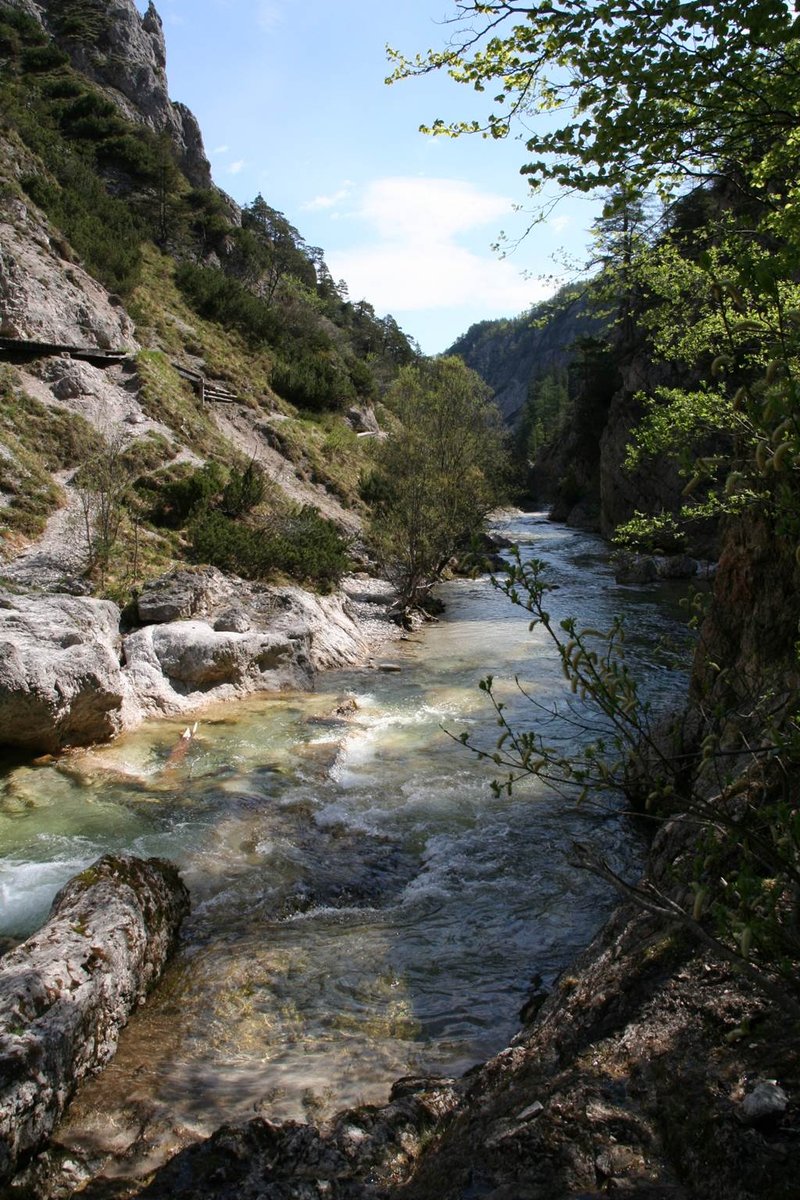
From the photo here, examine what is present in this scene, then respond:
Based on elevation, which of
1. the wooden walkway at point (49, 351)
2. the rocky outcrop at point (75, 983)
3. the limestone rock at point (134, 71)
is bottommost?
the rocky outcrop at point (75, 983)

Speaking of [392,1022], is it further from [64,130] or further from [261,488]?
[64,130]

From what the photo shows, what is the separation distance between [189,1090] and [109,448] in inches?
558

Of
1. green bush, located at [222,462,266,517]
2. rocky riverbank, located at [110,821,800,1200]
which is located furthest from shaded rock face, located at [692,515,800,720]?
green bush, located at [222,462,266,517]

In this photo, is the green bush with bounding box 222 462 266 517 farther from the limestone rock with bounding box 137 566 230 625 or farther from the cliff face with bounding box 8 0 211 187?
A: the cliff face with bounding box 8 0 211 187

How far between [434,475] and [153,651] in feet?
42.8

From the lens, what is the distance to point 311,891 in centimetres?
631

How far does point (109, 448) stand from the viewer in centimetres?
1559

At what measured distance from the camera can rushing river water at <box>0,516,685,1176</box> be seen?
4.07 m

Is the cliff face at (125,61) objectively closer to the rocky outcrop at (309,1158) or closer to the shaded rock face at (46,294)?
the shaded rock face at (46,294)

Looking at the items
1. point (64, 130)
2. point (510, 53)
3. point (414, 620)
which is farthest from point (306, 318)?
point (510, 53)

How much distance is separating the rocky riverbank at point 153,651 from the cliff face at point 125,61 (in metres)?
48.2

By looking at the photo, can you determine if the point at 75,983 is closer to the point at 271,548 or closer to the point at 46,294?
the point at 271,548

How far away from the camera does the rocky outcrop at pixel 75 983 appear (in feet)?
11.1

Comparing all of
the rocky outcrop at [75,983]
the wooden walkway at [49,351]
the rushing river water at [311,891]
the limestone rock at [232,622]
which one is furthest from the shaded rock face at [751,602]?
the wooden walkway at [49,351]
